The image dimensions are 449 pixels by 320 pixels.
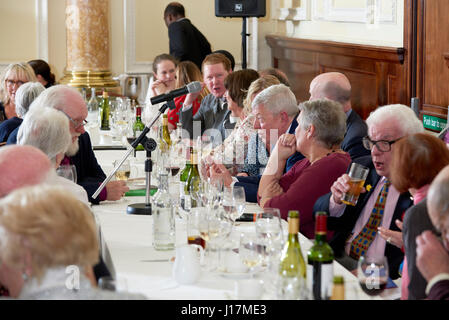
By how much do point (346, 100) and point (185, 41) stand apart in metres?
4.31

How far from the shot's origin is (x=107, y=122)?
6.18 m

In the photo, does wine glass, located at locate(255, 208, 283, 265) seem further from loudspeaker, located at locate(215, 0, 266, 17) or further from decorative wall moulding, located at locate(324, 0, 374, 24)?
loudspeaker, located at locate(215, 0, 266, 17)

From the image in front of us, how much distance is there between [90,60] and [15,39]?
1.11 metres

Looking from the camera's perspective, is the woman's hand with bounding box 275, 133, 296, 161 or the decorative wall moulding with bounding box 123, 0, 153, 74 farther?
the decorative wall moulding with bounding box 123, 0, 153, 74

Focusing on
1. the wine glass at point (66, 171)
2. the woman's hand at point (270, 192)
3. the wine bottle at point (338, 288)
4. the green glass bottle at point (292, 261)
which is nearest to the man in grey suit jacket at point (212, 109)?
the woman's hand at point (270, 192)

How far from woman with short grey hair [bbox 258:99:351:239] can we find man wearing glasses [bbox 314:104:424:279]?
0.07 m

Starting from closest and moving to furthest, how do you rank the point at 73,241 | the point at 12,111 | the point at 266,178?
1. the point at 73,241
2. the point at 266,178
3. the point at 12,111

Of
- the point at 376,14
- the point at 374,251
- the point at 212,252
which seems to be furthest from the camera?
the point at 376,14

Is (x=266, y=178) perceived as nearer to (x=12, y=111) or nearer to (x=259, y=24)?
(x=12, y=111)

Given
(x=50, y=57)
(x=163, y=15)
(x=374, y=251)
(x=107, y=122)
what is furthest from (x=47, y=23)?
(x=374, y=251)

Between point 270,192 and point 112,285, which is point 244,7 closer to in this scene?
point 270,192

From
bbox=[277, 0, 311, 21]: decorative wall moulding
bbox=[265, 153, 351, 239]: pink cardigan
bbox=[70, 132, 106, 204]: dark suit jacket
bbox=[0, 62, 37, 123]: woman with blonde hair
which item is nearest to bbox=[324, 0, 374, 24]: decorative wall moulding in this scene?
bbox=[277, 0, 311, 21]: decorative wall moulding

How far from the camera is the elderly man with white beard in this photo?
3.63 meters

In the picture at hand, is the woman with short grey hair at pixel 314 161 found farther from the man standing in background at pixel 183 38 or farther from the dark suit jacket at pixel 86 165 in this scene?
the man standing in background at pixel 183 38
